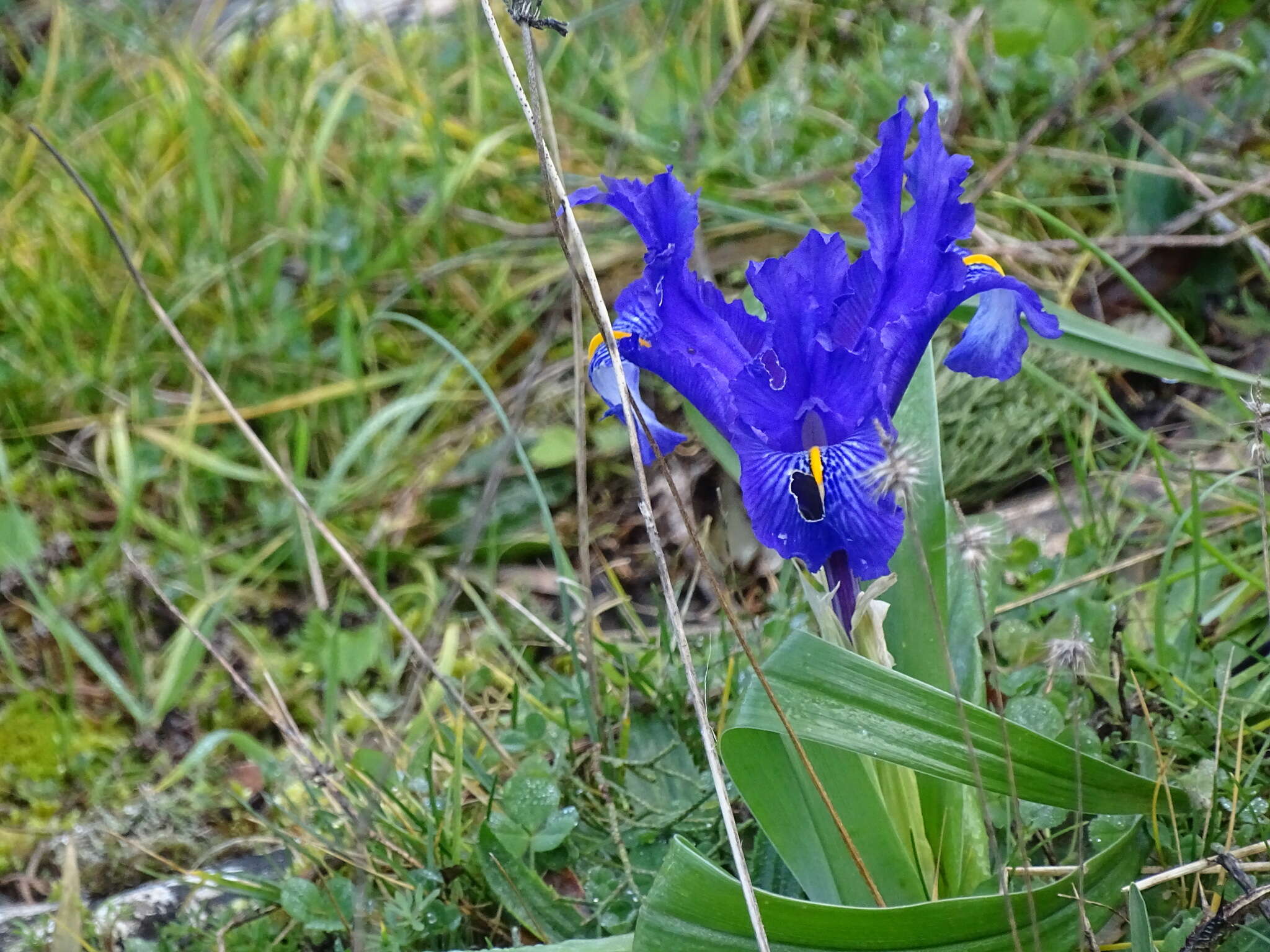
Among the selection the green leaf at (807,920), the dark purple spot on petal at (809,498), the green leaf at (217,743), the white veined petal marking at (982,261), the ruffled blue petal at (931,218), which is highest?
the ruffled blue petal at (931,218)

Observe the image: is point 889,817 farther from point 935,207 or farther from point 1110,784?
point 935,207

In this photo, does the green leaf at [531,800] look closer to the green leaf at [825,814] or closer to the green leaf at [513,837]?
the green leaf at [513,837]

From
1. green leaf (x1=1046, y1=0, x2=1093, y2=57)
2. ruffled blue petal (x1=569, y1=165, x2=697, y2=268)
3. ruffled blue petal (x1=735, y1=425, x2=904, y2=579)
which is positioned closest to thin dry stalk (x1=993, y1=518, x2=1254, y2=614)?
ruffled blue petal (x1=735, y1=425, x2=904, y2=579)

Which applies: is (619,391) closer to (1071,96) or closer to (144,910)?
(144,910)

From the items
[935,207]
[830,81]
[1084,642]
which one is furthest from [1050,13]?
[1084,642]

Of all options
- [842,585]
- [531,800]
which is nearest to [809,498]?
[842,585]

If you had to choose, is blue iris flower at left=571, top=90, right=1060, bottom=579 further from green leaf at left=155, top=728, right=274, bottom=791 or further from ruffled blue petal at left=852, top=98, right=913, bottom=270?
green leaf at left=155, top=728, right=274, bottom=791

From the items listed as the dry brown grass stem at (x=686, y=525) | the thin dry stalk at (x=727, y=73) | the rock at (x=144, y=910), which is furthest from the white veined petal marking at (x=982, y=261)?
the thin dry stalk at (x=727, y=73)
